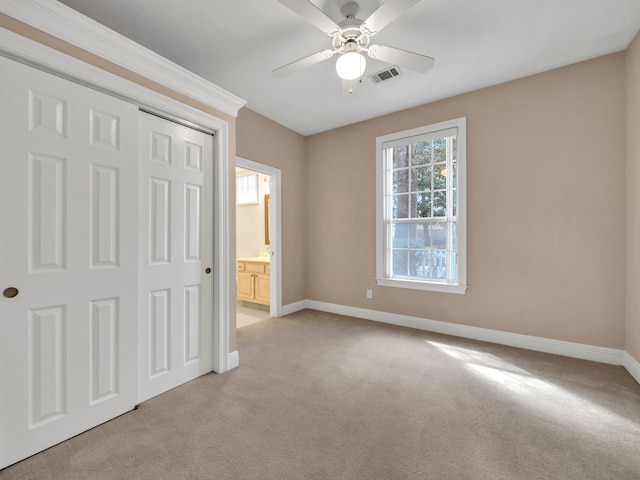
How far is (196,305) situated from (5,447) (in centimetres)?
124

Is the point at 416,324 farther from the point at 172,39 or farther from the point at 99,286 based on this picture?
the point at 172,39

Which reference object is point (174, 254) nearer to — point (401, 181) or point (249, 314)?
point (249, 314)

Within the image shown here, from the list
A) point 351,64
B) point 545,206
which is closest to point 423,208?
point 545,206

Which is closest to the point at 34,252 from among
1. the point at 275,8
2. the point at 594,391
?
the point at 275,8

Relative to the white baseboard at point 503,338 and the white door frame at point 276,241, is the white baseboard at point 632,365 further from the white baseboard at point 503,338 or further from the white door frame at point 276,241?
the white door frame at point 276,241

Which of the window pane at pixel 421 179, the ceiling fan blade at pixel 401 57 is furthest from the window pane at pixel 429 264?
the ceiling fan blade at pixel 401 57

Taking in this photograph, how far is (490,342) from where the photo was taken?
3285mm

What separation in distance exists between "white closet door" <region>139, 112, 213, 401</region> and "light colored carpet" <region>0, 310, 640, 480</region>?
0.23 metres

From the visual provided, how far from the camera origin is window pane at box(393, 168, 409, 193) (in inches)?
153

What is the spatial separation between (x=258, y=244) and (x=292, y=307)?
175cm

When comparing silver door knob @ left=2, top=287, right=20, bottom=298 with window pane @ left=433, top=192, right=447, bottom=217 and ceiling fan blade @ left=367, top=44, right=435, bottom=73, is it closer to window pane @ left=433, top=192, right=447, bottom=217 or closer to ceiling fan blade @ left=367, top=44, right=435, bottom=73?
ceiling fan blade @ left=367, top=44, right=435, bottom=73

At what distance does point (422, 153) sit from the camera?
148 inches

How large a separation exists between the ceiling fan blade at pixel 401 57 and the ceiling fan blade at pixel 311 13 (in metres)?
0.32

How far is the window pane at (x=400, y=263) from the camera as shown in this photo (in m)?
3.95
